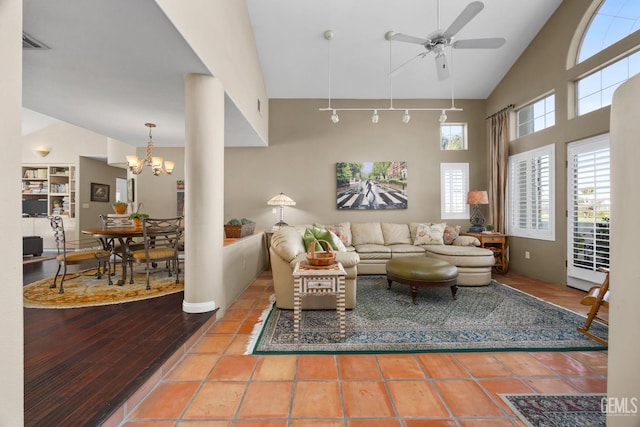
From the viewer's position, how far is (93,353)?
2.02m

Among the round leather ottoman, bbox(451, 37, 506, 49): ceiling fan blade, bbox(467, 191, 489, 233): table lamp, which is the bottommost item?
the round leather ottoman

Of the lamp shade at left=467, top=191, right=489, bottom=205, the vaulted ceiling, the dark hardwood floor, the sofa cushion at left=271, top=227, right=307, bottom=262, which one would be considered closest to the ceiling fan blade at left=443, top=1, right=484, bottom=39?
the vaulted ceiling

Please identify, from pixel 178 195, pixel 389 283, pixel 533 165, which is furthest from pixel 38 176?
pixel 533 165

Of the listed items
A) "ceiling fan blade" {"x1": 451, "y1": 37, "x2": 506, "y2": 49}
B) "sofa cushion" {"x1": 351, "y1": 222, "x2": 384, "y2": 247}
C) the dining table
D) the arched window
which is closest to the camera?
"ceiling fan blade" {"x1": 451, "y1": 37, "x2": 506, "y2": 49}

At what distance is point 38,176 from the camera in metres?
7.18

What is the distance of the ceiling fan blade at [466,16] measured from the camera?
2359mm

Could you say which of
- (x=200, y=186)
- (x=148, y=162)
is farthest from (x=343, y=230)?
(x=148, y=162)

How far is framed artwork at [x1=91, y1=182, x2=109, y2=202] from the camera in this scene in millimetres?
7528

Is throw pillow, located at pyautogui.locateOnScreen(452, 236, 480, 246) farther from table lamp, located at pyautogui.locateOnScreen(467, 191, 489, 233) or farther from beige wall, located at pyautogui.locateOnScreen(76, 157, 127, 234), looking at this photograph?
beige wall, located at pyautogui.locateOnScreen(76, 157, 127, 234)

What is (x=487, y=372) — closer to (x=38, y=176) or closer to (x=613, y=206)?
(x=613, y=206)

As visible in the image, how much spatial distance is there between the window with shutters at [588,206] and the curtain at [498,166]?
3.74 feet

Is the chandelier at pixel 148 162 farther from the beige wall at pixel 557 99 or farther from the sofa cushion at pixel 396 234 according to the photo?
the beige wall at pixel 557 99

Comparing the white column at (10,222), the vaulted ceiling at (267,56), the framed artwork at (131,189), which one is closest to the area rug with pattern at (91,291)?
the vaulted ceiling at (267,56)

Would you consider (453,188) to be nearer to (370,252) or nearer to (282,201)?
(370,252)
